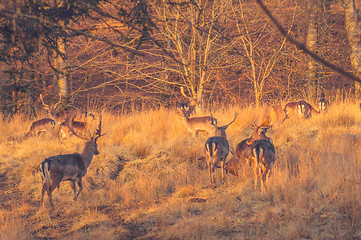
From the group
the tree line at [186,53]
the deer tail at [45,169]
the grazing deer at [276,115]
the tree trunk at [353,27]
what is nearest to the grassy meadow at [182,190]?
the grazing deer at [276,115]


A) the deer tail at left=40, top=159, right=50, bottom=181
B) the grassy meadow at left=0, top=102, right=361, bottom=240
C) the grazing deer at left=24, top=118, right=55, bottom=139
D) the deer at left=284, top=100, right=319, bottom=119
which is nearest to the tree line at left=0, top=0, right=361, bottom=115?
the deer tail at left=40, top=159, right=50, bottom=181

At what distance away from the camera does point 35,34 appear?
466 cm

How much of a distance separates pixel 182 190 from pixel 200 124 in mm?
4240

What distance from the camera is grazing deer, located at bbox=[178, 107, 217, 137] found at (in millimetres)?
11992

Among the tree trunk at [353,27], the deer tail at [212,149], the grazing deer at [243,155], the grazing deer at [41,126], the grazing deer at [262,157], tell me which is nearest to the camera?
the grazing deer at [262,157]

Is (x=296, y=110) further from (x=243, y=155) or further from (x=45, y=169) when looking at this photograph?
(x=45, y=169)

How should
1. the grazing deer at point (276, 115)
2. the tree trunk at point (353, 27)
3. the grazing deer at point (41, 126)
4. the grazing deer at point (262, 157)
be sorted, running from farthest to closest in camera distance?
the tree trunk at point (353, 27), the grazing deer at point (276, 115), the grazing deer at point (41, 126), the grazing deer at point (262, 157)

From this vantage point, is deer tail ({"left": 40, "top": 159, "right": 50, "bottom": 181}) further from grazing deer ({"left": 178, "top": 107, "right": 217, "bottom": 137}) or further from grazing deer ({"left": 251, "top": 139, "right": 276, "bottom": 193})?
grazing deer ({"left": 178, "top": 107, "right": 217, "bottom": 137})

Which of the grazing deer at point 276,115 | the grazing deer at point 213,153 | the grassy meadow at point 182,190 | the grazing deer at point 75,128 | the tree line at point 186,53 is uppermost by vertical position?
the tree line at point 186,53

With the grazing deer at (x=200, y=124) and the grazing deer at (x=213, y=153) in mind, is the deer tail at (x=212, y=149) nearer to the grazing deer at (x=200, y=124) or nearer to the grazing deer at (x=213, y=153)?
the grazing deer at (x=213, y=153)

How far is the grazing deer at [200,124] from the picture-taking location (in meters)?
12.0

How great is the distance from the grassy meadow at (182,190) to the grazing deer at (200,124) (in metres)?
0.32

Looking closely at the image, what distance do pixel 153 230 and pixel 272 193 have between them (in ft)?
6.82

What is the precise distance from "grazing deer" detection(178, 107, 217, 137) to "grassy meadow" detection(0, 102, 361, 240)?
1.05 feet
